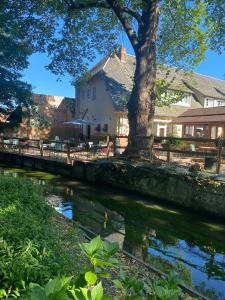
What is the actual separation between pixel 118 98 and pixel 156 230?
2113 cm

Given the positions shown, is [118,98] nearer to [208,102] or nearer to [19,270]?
[208,102]

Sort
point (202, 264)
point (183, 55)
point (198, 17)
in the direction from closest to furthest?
point (202, 264) < point (198, 17) < point (183, 55)

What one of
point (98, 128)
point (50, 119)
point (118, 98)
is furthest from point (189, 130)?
point (50, 119)

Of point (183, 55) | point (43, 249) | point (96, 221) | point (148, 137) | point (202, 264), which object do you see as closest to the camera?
point (43, 249)

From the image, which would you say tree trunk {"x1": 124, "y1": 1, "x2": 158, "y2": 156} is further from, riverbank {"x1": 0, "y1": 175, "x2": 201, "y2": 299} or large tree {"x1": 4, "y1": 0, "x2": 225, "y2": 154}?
riverbank {"x1": 0, "y1": 175, "x2": 201, "y2": 299}

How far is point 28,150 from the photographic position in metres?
22.9

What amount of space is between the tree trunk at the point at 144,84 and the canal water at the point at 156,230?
336 cm

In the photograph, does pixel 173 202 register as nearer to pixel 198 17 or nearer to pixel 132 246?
pixel 132 246

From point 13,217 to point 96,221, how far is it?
5.30 meters

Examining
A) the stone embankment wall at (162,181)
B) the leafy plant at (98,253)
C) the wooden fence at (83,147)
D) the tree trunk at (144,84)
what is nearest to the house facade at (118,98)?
the wooden fence at (83,147)

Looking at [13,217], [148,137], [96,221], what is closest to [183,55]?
[148,137]

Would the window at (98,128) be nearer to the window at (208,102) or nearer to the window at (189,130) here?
the window at (189,130)

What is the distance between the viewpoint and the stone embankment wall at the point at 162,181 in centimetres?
1045

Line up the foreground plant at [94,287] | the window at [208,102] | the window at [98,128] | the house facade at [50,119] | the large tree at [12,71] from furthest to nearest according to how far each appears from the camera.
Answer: the window at [208,102], the house facade at [50,119], the window at [98,128], the large tree at [12,71], the foreground plant at [94,287]
